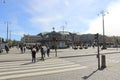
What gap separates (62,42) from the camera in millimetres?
87125

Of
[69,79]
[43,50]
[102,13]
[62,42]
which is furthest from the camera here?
[62,42]

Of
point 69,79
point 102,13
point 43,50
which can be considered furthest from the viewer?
point 102,13

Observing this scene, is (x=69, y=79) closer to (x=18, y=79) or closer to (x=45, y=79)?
(x=45, y=79)

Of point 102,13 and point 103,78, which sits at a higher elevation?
point 102,13

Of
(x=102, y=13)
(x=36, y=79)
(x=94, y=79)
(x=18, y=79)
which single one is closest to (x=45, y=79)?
(x=36, y=79)

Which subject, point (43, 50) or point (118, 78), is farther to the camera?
point (43, 50)

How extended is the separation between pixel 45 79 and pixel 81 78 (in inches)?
79.2

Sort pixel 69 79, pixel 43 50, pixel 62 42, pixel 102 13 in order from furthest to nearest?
pixel 62 42
pixel 102 13
pixel 43 50
pixel 69 79

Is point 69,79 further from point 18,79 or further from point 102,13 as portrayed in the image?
point 102,13

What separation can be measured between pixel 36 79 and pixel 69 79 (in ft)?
5.79

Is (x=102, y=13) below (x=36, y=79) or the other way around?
the other way around

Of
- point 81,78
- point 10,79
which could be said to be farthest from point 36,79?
point 81,78

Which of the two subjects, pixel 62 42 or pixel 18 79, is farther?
pixel 62 42

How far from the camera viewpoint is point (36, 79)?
552 inches
